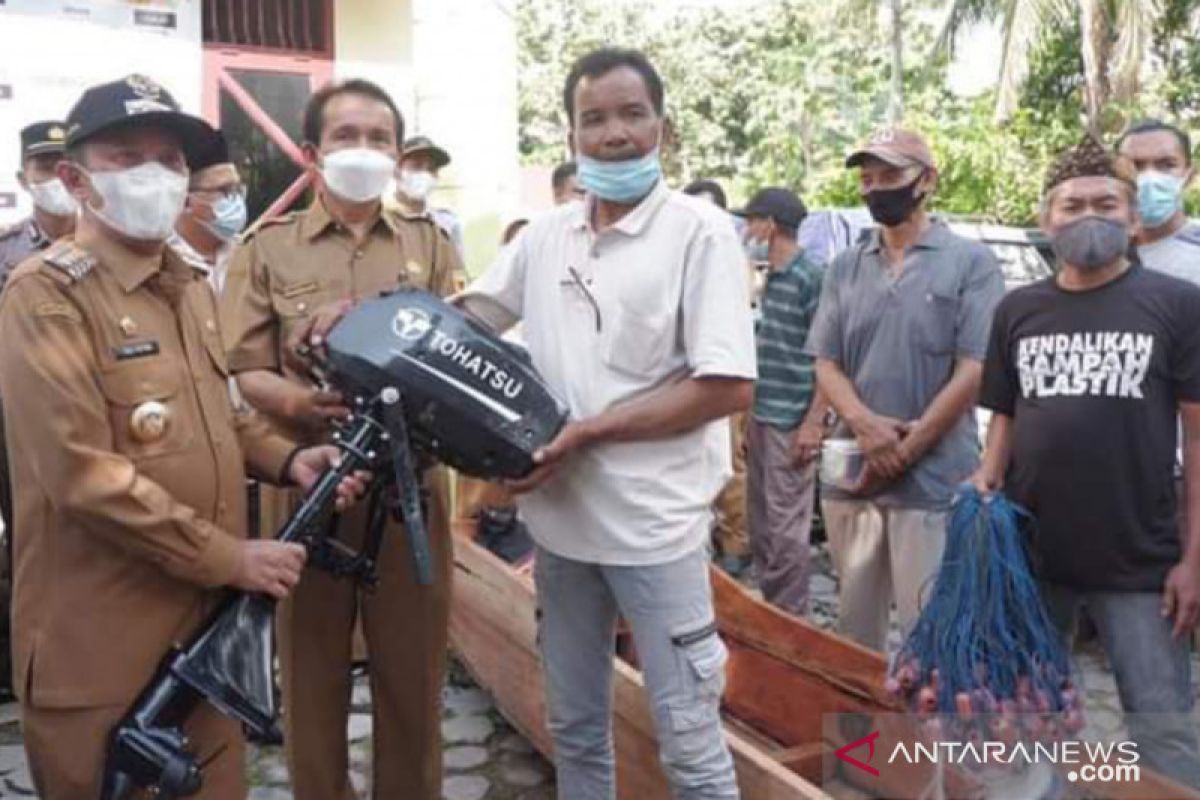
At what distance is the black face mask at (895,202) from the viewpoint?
3736 mm

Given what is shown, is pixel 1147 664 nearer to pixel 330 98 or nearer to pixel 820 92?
pixel 330 98

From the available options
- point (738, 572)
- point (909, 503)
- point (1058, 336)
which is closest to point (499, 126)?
point (738, 572)

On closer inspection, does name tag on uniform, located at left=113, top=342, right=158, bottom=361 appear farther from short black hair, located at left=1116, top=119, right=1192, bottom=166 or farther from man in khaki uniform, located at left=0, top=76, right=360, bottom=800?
short black hair, located at left=1116, top=119, right=1192, bottom=166

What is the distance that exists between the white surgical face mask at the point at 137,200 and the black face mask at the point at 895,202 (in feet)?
7.21

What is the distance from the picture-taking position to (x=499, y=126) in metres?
8.54

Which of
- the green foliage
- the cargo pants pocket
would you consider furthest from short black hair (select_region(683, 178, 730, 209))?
the cargo pants pocket

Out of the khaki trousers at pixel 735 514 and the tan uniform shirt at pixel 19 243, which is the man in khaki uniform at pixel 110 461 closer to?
the tan uniform shirt at pixel 19 243

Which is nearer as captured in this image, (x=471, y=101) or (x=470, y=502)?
(x=470, y=502)

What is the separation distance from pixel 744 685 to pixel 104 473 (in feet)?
7.39

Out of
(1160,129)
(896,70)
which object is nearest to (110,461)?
(1160,129)

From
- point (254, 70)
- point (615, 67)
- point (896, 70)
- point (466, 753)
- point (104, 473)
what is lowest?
point (466, 753)

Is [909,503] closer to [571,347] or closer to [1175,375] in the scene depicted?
[1175,375]

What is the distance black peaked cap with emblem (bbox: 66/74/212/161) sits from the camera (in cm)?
230

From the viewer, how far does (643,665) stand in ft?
8.36
